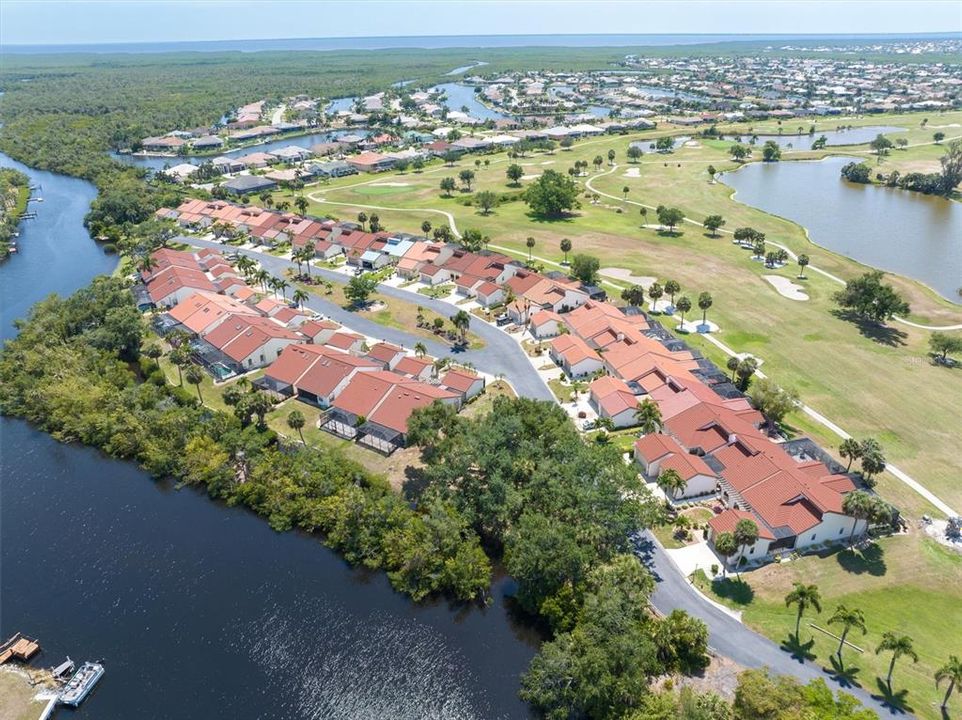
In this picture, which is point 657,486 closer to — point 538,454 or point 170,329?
point 538,454

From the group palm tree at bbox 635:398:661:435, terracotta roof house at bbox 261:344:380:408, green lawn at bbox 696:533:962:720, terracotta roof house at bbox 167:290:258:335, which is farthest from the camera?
terracotta roof house at bbox 167:290:258:335

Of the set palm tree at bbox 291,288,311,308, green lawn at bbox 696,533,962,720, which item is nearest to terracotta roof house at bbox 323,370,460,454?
palm tree at bbox 291,288,311,308

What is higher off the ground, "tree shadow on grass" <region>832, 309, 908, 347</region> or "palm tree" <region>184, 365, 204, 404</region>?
"palm tree" <region>184, 365, 204, 404</region>

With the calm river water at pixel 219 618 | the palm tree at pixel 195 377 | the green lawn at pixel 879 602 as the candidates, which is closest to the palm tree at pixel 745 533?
the green lawn at pixel 879 602

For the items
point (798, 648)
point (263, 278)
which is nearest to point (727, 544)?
point (798, 648)

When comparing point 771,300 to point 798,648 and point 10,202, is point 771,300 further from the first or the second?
point 10,202

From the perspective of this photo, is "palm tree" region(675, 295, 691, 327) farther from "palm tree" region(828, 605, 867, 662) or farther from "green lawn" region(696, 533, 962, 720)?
"palm tree" region(828, 605, 867, 662)

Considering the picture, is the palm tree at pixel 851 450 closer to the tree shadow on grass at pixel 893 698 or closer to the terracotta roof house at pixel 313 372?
the tree shadow on grass at pixel 893 698
